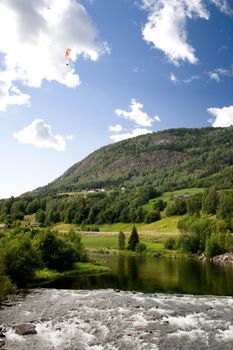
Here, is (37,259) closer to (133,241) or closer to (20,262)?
(20,262)

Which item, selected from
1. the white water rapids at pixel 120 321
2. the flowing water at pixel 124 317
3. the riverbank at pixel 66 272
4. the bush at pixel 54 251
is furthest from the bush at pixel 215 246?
the white water rapids at pixel 120 321

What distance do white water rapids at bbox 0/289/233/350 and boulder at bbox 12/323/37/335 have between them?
0.67 meters

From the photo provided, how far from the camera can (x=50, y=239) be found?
10131 centimetres

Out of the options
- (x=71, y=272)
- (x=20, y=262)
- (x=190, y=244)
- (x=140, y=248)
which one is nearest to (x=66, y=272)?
(x=71, y=272)

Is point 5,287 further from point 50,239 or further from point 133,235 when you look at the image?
Answer: point 133,235

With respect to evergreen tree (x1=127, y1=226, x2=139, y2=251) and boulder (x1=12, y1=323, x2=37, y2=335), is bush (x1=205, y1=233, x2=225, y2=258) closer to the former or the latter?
evergreen tree (x1=127, y1=226, x2=139, y2=251)

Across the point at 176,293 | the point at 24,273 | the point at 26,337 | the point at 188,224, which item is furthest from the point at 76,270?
the point at 188,224

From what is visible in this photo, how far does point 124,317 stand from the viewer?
5309cm

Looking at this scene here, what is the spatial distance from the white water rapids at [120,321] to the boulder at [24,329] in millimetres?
669

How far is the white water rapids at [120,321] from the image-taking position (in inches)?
1661

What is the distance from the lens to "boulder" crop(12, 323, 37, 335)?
45841mm

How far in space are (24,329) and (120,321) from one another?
1162 centimetres

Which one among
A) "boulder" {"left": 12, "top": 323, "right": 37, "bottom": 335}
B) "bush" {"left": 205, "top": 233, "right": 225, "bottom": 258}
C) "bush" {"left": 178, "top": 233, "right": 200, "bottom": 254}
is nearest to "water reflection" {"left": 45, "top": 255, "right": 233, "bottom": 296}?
"boulder" {"left": 12, "top": 323, "right": 37, "bottom": 335}

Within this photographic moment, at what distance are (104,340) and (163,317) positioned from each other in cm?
1225
